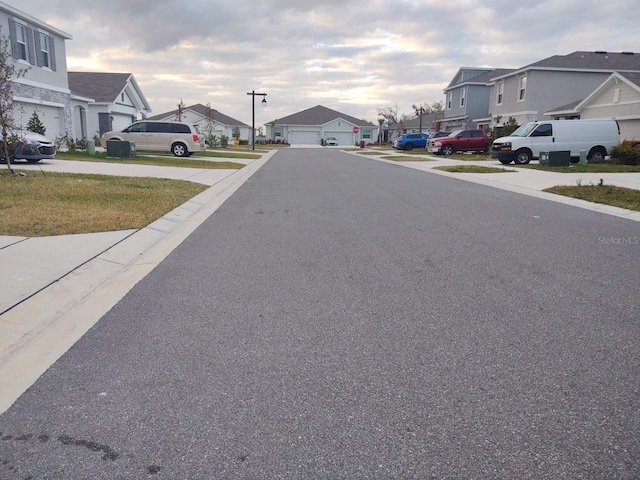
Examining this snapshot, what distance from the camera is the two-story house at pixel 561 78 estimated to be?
36906 millimetres

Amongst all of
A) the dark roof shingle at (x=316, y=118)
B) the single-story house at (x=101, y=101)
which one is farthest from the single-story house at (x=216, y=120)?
the single-story house at (x=101, y=101)

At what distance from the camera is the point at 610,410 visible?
3074mm

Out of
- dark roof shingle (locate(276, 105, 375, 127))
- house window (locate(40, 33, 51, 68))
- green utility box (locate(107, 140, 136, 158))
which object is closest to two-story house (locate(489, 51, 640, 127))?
green utility box (locate(107, 140, 136, 158))

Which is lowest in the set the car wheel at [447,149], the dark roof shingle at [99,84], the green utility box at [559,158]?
the green utility box at [559,158]

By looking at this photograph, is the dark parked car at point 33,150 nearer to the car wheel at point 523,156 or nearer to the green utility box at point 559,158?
the green utility box at point 559,158

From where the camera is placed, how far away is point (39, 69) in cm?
2405

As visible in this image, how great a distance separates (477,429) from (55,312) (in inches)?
150

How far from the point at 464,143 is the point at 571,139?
37.5 feet

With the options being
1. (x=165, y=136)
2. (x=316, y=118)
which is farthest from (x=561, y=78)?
(x=316, y=118)

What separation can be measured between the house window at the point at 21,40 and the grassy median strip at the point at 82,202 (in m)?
12.0

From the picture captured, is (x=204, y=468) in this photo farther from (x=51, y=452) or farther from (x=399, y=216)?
(x=399, y=216)

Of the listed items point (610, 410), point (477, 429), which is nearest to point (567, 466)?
point (477, 429)

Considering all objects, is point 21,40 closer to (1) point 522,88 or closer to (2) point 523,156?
(2) point 523,156

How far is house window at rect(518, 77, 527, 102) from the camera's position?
37.7 meters
